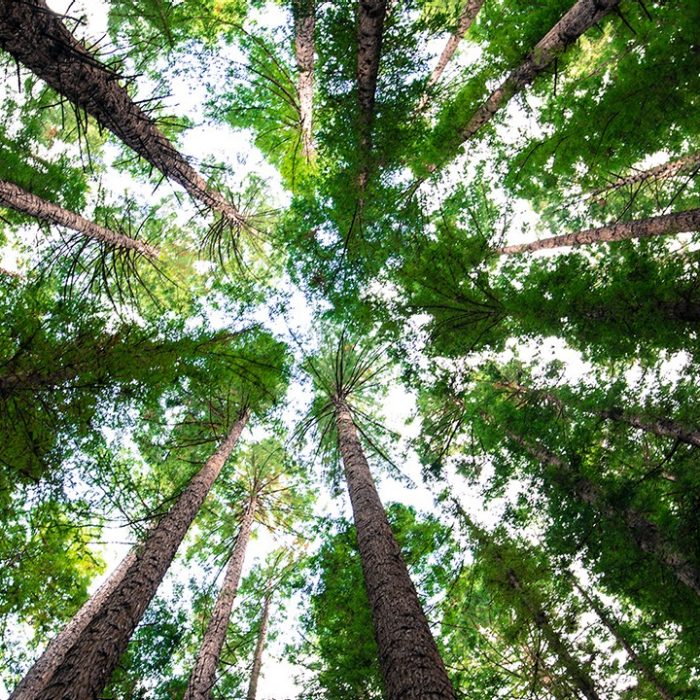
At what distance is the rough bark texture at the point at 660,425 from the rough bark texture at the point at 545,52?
5953 millimetres

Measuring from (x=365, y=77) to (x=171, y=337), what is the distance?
189 inches

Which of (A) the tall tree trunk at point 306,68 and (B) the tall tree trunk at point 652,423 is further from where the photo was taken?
(A) the tall tree trunk at point 306,68

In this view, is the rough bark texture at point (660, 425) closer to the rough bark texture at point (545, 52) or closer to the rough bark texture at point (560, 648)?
the rough bark texture at point (560, 648)

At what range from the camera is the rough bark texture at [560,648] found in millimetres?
6098

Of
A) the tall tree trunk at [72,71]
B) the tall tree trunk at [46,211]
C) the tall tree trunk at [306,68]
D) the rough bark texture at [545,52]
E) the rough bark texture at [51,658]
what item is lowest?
the rough bark texture at [51,658]

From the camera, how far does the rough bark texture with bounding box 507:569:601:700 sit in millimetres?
6098

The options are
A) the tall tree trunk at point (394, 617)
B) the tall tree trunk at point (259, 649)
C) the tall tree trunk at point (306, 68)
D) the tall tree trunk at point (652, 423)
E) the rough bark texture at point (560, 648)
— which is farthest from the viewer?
the tall tree trunk at point (259, 649)

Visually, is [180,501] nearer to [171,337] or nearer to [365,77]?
[171,337]

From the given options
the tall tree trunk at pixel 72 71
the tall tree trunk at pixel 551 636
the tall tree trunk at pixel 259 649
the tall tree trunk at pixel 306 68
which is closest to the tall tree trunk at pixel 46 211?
the tall tree trunk at pixel 72 71

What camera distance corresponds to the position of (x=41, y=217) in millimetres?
8383

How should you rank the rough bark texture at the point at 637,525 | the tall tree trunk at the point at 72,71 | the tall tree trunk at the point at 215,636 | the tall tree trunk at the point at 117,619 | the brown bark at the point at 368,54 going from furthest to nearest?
the tall tree trunk at the point at 215,636, the rough bark texture at the point at 637,525, the brown bark at the point at 368,54, the tall tree trunk at the point at 117,619, the tall tree trunk at the point at 72,71

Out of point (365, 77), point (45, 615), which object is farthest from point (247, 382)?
point (45, 615)

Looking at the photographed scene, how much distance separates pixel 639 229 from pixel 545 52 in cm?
367

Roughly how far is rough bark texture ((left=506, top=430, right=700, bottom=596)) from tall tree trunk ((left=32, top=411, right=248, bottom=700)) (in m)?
6.57
